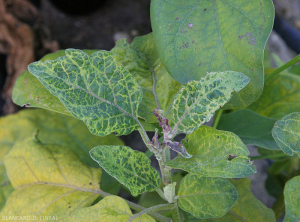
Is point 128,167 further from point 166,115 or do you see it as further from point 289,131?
point 289,131

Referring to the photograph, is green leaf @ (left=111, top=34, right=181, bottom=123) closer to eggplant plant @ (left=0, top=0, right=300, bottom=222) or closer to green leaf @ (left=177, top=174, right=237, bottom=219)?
eggplant plant @ (left=0, top=0, right=300, bottom=222)

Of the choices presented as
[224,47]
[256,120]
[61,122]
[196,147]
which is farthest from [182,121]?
[61,122]

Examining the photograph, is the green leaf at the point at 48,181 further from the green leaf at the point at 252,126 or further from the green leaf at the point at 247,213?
the green leaf at the point at 252,126

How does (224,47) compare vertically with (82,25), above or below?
above

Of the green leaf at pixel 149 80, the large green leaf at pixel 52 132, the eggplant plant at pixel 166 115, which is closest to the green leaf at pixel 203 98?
the eggplant plant at pixel 166 115

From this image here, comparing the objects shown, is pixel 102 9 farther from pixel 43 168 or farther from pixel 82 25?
pixel 43 168
